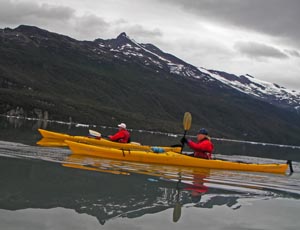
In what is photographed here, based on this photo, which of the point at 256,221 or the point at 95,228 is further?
the point at 256,221

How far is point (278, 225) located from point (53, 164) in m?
9.71

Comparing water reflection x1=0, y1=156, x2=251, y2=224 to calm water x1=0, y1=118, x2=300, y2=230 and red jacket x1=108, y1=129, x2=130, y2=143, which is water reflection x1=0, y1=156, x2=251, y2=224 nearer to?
calm water x1=0, y1=118, x2=300, y2=230

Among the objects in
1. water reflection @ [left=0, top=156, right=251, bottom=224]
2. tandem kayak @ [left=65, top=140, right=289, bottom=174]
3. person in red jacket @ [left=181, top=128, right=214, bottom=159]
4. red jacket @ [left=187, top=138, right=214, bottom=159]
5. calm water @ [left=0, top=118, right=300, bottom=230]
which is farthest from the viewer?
red jacket @ [left=187, top=138, right=214, bottom=159]

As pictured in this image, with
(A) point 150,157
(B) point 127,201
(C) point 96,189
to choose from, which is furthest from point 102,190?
(A) point 150,157

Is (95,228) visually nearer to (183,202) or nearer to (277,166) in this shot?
(183,202)

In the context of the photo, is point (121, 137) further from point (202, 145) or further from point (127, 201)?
point (127, 201)

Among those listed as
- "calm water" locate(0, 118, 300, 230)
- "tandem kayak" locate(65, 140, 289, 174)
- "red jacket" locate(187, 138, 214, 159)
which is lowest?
"calm water" locate(0, 118, 300, 230)

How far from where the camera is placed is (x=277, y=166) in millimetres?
25469

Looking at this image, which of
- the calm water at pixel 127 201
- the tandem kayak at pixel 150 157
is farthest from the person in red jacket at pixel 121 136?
the calm water at pixel 127 201

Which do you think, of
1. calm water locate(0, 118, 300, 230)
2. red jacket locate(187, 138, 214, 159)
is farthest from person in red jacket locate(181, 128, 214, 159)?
calm water locate(0, 118, 300, 230)

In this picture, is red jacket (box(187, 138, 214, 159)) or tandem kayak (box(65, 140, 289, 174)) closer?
tandem kayak (box(65, 140, 289, 174))

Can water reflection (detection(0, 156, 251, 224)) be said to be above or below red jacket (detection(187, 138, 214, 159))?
below

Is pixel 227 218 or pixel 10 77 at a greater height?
pixel 10 77

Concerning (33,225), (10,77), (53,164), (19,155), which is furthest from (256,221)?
(10,77)
